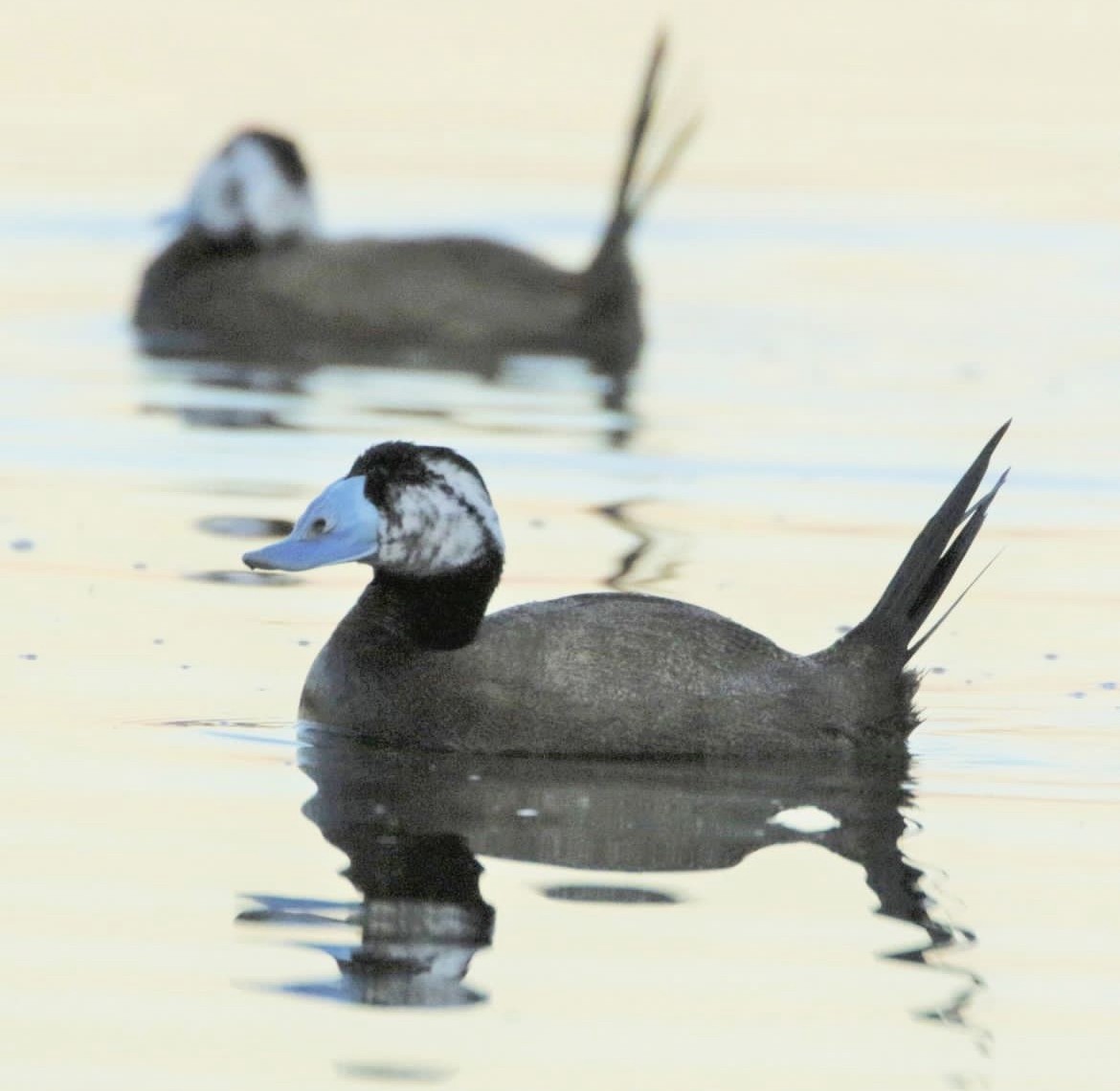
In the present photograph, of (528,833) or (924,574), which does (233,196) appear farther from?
(528,833)

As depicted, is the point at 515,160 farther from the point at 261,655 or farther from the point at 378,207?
the point at 261,655

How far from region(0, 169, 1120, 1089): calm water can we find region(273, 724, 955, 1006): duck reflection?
0.01 metres

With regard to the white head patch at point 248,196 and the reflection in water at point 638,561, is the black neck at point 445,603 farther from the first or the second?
the white head patch at point 248,196

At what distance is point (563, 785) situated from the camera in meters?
7.37

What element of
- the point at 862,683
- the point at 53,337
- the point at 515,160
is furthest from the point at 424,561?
the point at 515,160

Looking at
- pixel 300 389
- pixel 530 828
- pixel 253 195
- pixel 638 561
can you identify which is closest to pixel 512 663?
pixel 530 828

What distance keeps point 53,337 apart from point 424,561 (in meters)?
7.86

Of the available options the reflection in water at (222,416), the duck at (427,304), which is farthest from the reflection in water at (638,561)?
the duck at (427,304)

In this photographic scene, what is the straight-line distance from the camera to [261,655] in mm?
8750

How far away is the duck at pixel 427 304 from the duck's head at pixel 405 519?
23.7 ft

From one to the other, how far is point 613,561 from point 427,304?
5462 mm

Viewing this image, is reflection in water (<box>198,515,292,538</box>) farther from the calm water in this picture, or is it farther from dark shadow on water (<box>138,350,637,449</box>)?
dark shadow on water (<box>138,350,637,449</box>)

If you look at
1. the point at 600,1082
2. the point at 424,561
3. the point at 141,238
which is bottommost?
the point at 600,1082

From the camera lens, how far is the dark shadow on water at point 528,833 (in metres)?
5.97
